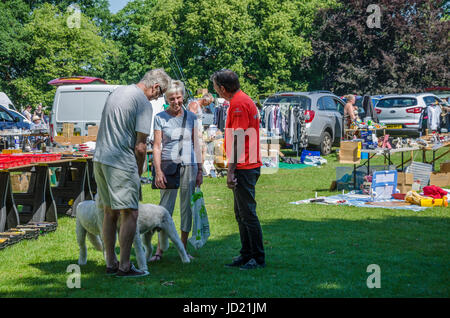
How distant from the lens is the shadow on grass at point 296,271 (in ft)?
16.5

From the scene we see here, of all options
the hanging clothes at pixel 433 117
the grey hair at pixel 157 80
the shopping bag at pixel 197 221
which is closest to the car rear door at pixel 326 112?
the hanging clothes at pixel 433 117

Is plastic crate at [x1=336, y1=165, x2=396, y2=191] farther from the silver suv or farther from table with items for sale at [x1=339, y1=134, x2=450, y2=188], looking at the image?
the silver suv

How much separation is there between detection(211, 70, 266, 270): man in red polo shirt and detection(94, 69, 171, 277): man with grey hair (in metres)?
0.72

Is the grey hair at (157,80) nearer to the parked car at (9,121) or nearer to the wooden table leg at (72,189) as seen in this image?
the wooden table leg at (72,189)

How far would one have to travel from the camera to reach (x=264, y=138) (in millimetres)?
17094

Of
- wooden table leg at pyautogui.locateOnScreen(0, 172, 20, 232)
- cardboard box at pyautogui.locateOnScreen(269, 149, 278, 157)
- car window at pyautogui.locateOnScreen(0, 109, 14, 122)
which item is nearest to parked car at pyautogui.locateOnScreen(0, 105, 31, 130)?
car window at pyautogui.locateOnScreen(0, 109, 14, 122)

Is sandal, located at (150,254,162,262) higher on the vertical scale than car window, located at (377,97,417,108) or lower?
lower

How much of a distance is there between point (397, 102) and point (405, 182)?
1366cm

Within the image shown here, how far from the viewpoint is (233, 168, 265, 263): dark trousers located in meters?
5.70

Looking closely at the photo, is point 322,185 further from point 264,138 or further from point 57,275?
point 57,275

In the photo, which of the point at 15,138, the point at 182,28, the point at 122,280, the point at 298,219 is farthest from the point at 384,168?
the point at 182,28

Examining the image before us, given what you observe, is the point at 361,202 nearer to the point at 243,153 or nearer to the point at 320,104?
the point at 243,153

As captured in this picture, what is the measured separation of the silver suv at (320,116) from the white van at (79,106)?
6351 millimetres

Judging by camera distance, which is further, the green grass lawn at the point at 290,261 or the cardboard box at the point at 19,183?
the cardboard box at the point at 19,183
